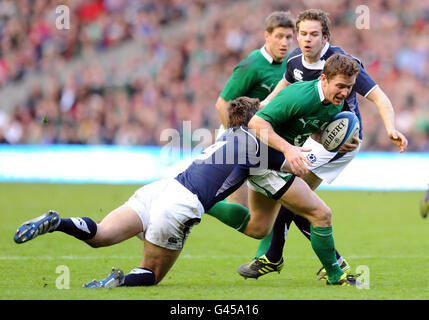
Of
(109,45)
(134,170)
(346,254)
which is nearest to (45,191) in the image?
(134,170)

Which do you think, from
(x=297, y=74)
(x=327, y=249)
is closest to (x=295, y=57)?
(x=297, y=74)

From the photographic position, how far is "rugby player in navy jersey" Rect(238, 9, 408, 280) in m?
6.79

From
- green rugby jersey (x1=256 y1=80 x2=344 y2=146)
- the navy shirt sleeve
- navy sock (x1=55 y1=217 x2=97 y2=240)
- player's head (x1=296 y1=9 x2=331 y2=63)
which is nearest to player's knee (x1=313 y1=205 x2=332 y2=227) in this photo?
green rugby jersey (x1=256 y1=80 x2=344 y2=146)

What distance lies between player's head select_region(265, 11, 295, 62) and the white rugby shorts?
8.30ft

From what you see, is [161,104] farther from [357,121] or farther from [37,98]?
[357,121]

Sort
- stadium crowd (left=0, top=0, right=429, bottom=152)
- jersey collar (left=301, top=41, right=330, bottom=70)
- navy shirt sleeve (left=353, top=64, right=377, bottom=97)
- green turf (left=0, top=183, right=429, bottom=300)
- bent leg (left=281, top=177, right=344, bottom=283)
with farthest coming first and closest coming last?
stadium crowd (left=0, top=0, right=429, bottom=152) < jersey collar (left=301, top=41, right=330, bottom=70) < navy shirt sleeve (left=353, top=64, right=377, bottom=97) < bent leg (left=281, top=177, right=344, bottom=283) < green turf (left=0, top=183, right=429, bottom=300)

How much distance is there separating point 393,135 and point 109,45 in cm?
1736

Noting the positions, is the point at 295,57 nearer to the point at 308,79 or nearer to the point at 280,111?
the point at 308,79

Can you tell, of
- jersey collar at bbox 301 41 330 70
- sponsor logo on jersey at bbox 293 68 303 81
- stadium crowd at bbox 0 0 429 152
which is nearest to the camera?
jersey collar at bbox 301 41 330 70

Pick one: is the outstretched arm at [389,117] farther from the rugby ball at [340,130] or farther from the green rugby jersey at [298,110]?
the green rugby jersey at [298,110]

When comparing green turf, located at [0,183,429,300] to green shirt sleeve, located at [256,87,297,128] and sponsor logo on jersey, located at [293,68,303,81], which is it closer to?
green shirt sleeve, located at [256,87,297,128]

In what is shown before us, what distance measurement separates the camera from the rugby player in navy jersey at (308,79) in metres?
6.79

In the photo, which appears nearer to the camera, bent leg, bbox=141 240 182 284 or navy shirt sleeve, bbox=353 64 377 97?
bent leg, bbox=141 240 182 284

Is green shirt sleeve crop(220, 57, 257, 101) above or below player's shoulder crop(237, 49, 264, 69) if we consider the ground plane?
below
